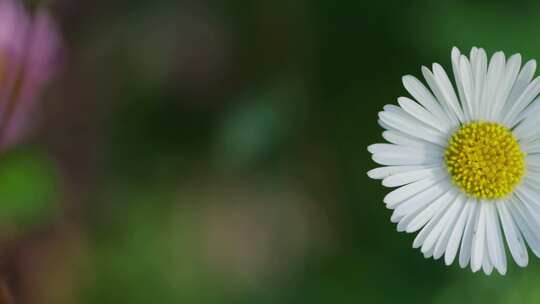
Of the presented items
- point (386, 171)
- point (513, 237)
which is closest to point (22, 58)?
point (386, 171)

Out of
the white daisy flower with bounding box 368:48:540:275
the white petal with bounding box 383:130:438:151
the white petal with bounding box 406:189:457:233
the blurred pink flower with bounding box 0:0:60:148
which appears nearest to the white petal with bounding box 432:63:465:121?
the white daisy flower with bounding box 368:48:540:275

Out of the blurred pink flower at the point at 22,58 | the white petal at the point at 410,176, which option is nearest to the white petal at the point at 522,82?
the white petal at the point at 410,176

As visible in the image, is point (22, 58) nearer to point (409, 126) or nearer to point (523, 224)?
point (409, 126)

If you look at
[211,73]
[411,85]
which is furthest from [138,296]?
[411,85]

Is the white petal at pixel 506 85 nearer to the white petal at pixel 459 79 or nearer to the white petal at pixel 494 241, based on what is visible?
the white petal at pixel 459 79

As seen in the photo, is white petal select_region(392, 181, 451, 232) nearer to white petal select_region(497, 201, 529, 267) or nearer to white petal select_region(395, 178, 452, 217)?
→ white petal select_region(395, 178, 452, 217)

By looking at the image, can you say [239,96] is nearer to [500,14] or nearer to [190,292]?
[190,292]
